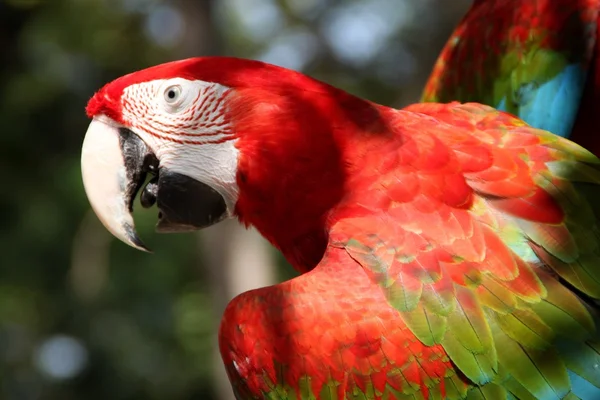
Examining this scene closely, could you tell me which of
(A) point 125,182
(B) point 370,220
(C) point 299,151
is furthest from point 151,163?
(B) point 370,220

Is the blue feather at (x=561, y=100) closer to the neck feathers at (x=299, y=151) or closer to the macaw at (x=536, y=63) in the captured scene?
the macaw at (x=536, y=63)

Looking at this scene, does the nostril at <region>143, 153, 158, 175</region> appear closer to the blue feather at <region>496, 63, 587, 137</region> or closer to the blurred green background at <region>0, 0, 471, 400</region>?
the blue feather at <region>496, 63, 587, 137</region>

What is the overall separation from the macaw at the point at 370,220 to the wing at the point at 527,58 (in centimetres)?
46

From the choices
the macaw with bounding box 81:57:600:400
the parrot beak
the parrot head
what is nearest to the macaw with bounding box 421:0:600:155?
A: the macaw with bounding box 81:57:600:400

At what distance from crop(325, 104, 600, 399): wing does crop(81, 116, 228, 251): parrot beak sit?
0.39m

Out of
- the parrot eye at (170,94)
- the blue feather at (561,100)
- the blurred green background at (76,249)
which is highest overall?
the parrot eye at (170,94)

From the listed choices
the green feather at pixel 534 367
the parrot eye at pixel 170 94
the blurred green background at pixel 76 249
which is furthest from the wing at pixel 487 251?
the blurred green background at pixel 76 249

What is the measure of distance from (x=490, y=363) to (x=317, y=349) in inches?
12.7

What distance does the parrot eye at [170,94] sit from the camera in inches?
61.9

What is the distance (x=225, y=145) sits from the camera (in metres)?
1.58

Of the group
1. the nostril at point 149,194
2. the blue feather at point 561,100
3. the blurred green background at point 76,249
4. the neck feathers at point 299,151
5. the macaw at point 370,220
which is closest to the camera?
the macaw at point 370,220

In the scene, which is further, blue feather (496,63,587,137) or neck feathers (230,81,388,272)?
blue feather (496,63,587,137)

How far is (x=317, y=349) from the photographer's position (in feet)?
4.21

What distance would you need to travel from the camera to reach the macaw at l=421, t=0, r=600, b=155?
2031 millimetres
